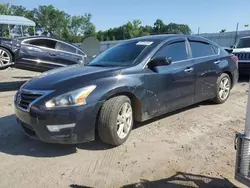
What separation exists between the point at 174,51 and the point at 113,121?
197cm

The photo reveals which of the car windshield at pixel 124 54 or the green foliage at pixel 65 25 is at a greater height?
the green foliage at pixel 65 25

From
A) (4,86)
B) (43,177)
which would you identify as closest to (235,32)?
(4,86)

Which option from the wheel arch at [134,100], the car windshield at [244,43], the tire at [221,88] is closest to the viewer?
the wheel arch at [134,100]

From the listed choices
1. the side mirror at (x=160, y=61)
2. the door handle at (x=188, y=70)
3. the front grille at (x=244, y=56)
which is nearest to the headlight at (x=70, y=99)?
the side mirror at (x=160, y=61)

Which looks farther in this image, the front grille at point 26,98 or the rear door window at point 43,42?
the rear door window at point 43,42

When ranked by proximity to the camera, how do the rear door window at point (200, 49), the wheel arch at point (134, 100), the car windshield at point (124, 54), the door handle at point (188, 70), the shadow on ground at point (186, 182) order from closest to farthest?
the shadow on ground at point (186, 182) → the wheel arch at point (134, 100) → the car windshield at point (124, 54) → the door handle at point (188, 70) → the rear door window at point (200, 49)

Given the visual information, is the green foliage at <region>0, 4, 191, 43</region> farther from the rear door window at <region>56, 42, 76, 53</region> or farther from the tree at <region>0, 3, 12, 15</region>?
the rear door window at <region>56, 42, 76, 53</region>

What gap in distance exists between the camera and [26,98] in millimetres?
3396

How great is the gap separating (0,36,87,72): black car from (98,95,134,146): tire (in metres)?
4.67

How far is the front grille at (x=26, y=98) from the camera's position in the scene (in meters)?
3.28

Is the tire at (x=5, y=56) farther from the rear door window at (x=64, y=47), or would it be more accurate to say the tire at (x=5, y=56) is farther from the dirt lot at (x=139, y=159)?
the dirt lot at (x=139, y=159)

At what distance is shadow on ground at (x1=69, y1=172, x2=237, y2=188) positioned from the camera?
103 inches

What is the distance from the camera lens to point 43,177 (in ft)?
9.30

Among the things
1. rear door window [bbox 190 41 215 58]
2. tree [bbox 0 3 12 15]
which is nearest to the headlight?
rear door window [bbox 190 41 215 58]
